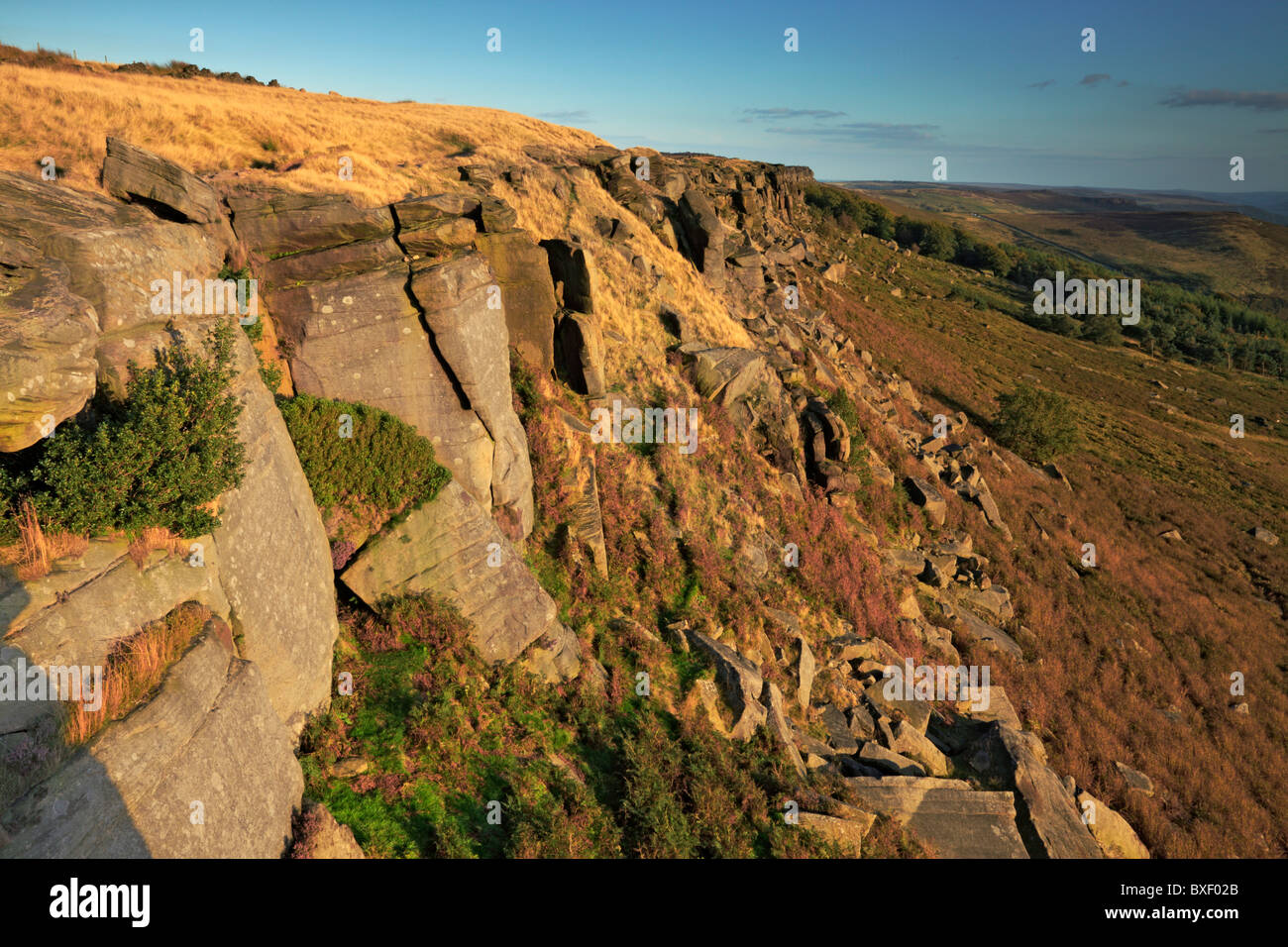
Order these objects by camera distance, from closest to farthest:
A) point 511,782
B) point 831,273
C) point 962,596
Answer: point 511,782 → point 962,596 → point 831,273

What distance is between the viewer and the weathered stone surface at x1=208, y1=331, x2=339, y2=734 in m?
9.93

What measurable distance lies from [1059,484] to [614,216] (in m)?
36.4

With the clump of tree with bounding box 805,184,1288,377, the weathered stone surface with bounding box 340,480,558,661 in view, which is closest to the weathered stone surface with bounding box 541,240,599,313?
the weathered stone surface with bounding box 340,480,558,661

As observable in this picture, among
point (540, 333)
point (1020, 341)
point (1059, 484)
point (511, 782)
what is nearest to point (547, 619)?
point (511, 782)

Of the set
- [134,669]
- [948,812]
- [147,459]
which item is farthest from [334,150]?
[948,812]

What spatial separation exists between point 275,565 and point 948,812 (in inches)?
627

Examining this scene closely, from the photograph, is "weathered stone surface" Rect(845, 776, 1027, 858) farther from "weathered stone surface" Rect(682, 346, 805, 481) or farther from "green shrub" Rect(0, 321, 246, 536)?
"green shrub" Rect(0, 321, 246, 536)

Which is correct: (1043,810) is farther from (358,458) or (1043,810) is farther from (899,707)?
(358,458)

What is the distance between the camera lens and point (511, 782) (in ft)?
36.0

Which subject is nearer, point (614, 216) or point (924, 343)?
point (614, 216)

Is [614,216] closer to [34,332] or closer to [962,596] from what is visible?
[962,596]

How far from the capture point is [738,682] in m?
15.1

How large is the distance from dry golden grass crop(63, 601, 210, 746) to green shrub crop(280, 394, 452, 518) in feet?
16.3

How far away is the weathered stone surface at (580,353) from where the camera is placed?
2084 centimetres
